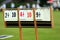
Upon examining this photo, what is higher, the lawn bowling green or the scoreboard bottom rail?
the lawn bowling green

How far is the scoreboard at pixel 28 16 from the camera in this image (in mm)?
11297

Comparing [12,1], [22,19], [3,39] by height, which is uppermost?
[12,1]

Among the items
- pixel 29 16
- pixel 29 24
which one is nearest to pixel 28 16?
pixel 29 16

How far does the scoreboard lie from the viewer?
37.1ft

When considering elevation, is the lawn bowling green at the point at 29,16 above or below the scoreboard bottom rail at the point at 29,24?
above

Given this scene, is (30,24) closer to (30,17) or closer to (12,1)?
(30,17)

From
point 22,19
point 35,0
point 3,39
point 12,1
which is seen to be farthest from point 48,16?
point 35,0

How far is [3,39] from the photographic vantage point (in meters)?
13.9

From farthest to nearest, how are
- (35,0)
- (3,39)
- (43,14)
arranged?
(35,0) < (3,39) < (43,14)

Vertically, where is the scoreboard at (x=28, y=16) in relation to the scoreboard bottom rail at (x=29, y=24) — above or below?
above

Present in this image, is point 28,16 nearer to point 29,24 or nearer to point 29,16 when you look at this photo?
point 29,16

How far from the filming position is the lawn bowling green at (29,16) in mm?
11289

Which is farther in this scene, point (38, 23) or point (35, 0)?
point (35, 0)

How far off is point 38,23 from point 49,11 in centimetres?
60
